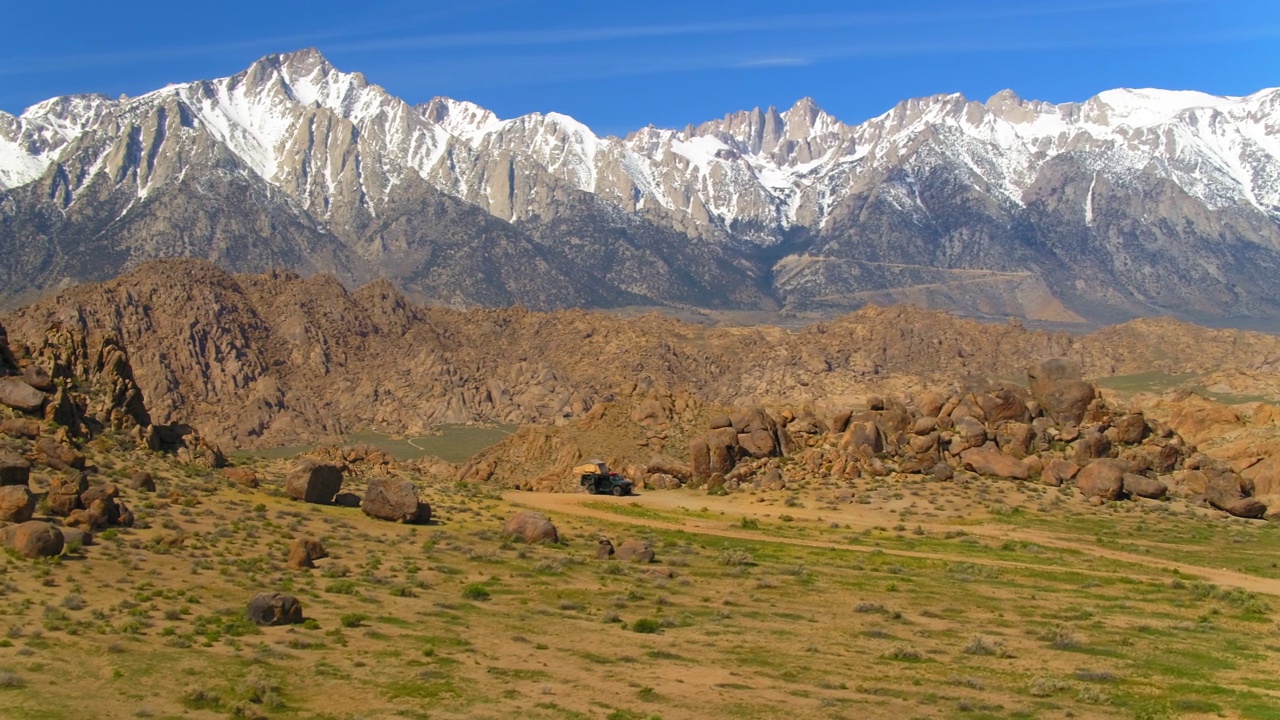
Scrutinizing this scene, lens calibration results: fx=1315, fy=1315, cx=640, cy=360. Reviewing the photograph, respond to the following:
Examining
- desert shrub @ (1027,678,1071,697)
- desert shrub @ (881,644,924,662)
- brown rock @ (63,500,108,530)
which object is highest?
brown rock @ (63,500,108,530)

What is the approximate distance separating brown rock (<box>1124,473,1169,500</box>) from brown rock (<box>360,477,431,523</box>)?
117 ft

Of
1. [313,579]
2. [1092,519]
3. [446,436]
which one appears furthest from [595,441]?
[446,436]

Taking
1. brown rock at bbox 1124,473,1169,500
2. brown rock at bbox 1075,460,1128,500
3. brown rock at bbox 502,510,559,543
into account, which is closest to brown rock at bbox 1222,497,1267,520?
brown rock at bbox 1124,473,1169,500

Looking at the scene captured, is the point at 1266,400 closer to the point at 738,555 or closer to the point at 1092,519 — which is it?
the point at 1092,519

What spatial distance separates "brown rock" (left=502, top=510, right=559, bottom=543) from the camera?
47.7 metres

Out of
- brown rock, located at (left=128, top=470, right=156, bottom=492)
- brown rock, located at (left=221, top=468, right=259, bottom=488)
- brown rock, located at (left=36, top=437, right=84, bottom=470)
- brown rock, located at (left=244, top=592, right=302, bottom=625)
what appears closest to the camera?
brown rock, located at (left=244, top=592, right=302, bottom=625)

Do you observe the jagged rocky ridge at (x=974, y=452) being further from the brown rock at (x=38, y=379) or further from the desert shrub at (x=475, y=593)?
A: the desert shrub at (x=475, y=593)

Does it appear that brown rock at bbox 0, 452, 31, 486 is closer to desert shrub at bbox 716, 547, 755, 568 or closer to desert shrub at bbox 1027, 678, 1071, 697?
desert shrub at bbox 716, 547, 755, 568

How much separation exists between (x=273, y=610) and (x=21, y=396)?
67.8 ft

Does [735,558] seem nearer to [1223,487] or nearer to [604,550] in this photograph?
[604,550]

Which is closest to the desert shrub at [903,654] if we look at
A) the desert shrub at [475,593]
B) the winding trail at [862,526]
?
the desert shrub at [475,593]

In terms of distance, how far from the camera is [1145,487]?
213 feet

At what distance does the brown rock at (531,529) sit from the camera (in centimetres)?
4769

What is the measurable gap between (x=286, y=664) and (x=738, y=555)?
836 inches
